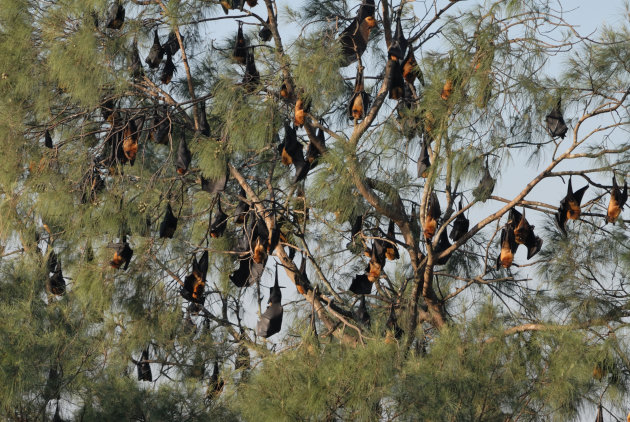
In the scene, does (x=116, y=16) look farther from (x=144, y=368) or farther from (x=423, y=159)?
(x=144, y=368)

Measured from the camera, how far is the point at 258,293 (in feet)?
30.1

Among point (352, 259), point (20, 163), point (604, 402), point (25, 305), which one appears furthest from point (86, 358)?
point (604, 402)

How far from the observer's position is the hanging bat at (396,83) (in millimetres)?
7434

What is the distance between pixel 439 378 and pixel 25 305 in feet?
9.11

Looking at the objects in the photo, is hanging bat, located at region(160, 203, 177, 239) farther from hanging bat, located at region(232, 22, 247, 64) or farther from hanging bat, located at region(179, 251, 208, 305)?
hanging bat, located at region(232, 22, 247, 64)

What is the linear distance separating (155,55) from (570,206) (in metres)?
3.31

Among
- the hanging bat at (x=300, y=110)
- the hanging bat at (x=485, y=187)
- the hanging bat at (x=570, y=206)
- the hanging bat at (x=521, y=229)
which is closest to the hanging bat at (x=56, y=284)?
the hanging bat at (x=300, y=110)

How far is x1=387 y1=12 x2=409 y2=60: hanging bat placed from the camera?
7301 millimetres

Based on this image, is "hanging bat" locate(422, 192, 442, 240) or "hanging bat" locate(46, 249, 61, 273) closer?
"hanging bat" locate(422, 192, 442, 240)

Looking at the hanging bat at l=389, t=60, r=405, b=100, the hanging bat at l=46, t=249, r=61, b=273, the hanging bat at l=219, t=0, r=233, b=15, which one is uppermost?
the hanging bat at l=219, t=0, r=233, b=15

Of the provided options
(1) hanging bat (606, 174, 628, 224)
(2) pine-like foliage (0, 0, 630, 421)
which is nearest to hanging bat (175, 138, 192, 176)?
(2) pine-like foliage (0, 0, 630, 421)

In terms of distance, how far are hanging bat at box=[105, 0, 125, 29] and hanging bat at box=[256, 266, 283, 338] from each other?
2.20m

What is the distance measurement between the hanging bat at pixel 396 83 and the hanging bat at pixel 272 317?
1635 mm

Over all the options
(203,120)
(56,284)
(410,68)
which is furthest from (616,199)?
(56,284)
